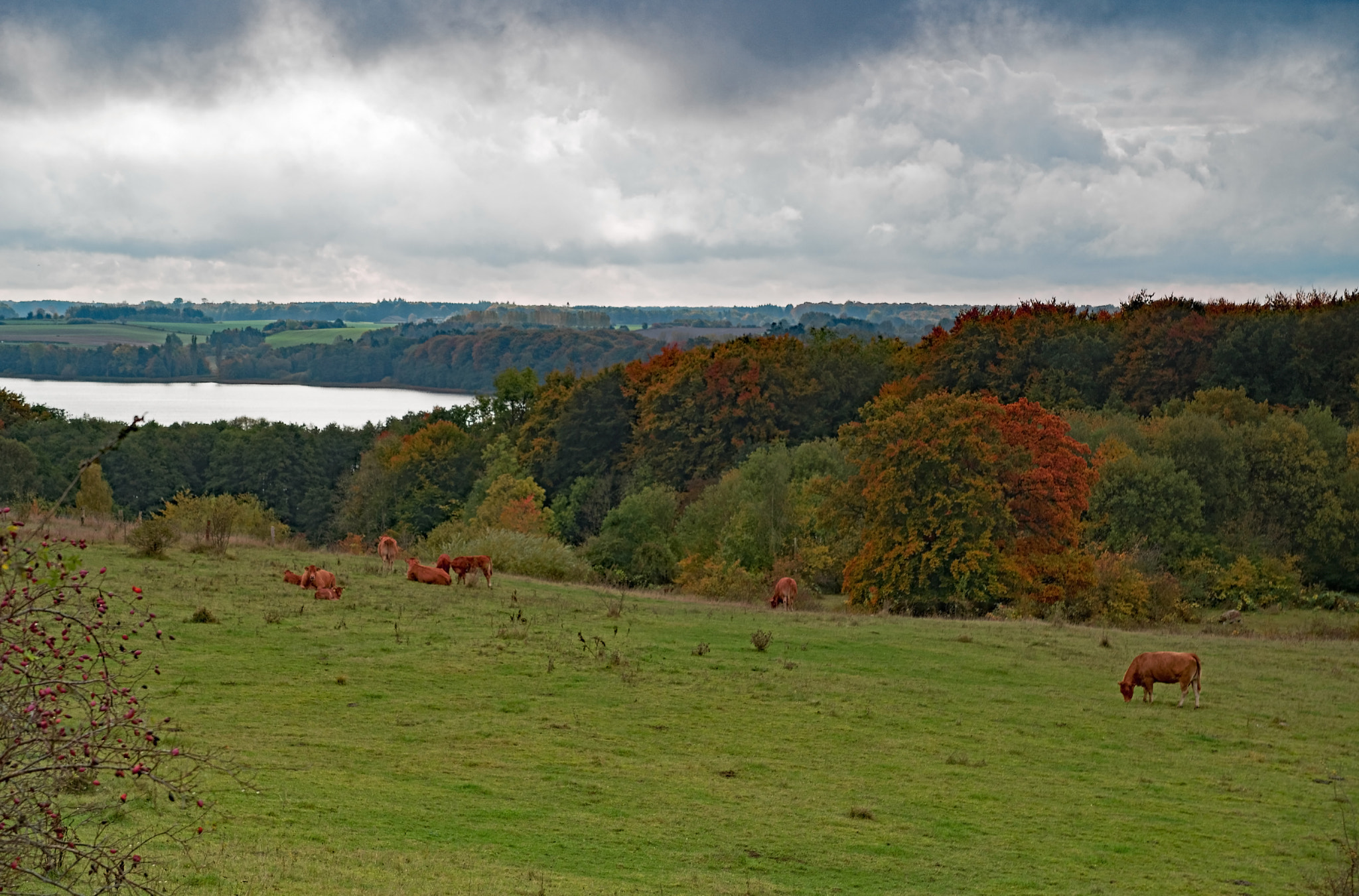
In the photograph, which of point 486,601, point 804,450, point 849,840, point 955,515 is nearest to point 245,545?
point 486,601

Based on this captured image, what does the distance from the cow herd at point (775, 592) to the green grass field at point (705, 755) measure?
45 cm

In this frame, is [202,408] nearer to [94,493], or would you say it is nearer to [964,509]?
[94,493]

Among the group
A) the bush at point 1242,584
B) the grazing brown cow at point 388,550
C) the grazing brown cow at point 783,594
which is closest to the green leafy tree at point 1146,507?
the bush at point 1242,584

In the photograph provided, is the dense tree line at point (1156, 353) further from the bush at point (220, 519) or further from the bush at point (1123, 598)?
the bush at point (220, 519)

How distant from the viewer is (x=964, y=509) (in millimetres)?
41156

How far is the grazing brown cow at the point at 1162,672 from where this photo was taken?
2164 cm

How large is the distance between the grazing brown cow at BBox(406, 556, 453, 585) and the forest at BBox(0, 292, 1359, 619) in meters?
11.6

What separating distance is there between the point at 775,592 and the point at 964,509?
30.1 ft

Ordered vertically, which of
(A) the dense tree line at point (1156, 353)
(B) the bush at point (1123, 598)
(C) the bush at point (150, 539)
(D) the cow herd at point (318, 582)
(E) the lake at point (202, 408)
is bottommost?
(B) the bush at point (1123, 598)

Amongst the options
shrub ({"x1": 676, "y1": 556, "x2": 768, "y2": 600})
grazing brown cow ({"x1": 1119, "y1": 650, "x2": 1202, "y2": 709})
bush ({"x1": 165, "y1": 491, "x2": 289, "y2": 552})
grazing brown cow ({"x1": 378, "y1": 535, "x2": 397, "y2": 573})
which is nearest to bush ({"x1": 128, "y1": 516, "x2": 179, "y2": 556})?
bush ({"x1": 165, "y1": 491, "x2": 289, "y2": 552})

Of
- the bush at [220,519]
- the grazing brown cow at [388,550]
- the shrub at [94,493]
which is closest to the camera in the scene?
the grazing brown cow at [388,550]

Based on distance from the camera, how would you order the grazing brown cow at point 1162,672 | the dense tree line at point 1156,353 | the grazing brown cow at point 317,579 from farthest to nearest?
the dense tree line at point 1156,353, the grazing brown cow at point 317,579, the grazing brown cow at point 1162,672

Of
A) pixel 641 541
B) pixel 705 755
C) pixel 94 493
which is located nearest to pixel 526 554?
pixel 641 541

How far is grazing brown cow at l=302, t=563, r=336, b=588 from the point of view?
25.7 m
